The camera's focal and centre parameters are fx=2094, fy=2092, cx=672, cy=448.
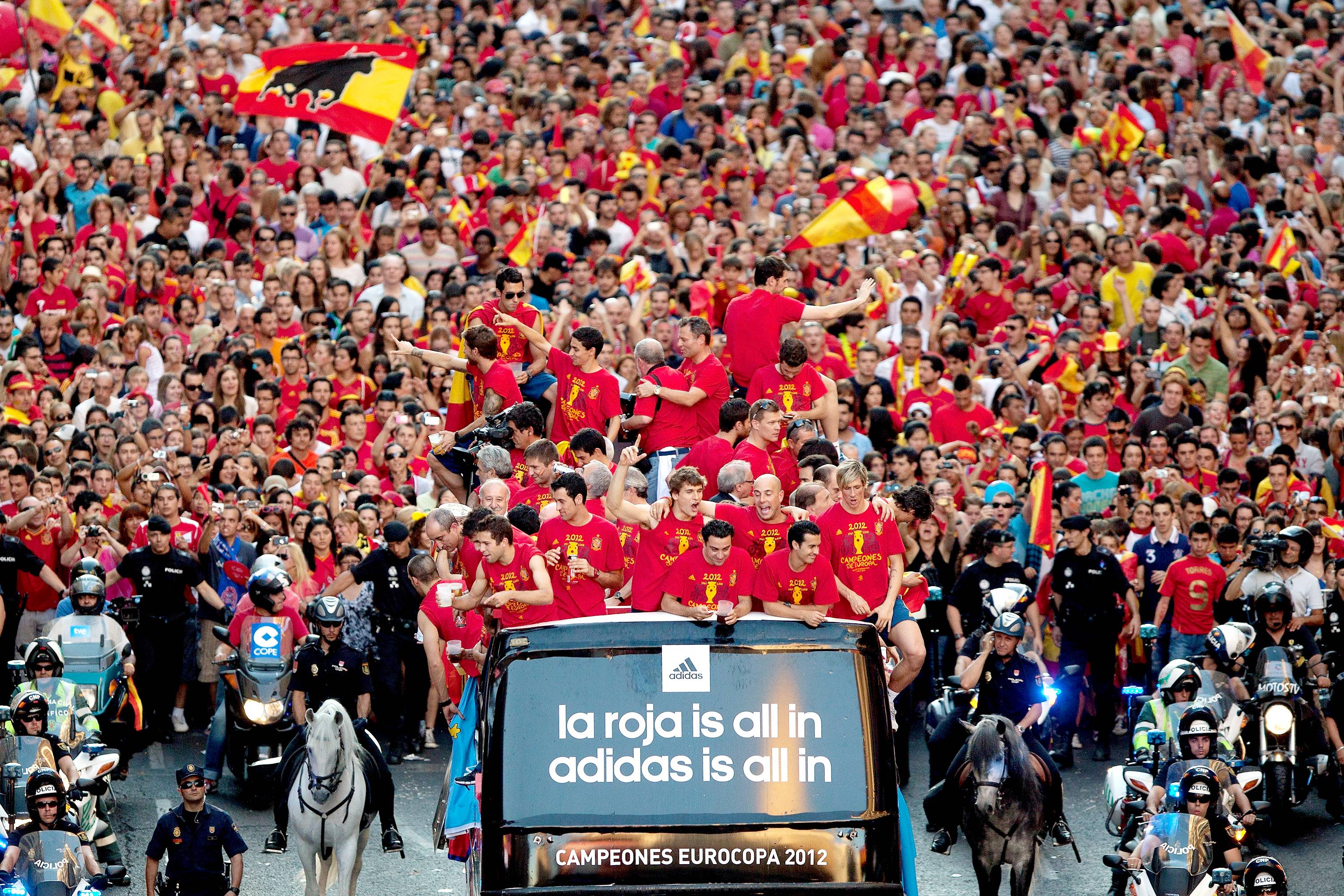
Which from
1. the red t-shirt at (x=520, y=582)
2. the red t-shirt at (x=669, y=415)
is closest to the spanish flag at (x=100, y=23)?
the red t-shirt at (x=669, y=415)

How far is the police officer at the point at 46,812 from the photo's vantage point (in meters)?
13.3

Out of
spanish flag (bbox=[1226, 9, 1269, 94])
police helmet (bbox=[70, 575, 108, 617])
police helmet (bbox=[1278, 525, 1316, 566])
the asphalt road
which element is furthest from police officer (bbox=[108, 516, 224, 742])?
spanish flag (bbox=[1226, 9, 1269, 94])

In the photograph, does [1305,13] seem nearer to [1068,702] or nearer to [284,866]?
[1068,702]

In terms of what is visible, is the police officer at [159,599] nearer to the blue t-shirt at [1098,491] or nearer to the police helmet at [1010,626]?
the police helmet at [1010,626]

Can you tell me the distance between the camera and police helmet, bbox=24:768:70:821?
13.3 metres

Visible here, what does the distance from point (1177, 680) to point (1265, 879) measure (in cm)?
289

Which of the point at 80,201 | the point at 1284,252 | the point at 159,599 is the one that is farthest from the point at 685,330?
the point at 1284,252

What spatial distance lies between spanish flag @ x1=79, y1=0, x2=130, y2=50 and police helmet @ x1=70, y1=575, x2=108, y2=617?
11.1m

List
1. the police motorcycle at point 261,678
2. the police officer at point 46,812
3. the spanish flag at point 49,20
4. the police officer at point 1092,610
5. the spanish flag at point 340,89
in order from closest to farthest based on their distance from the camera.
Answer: the police officer at point 46,812
the police motorcycle at point 261,678
the police officer at point 1092,610
the spanish flag at point 340,89
the spanish flag at point 49,20

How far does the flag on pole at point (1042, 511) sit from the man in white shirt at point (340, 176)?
30.0ft

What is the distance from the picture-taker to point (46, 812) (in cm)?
1329

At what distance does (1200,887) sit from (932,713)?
3.06m

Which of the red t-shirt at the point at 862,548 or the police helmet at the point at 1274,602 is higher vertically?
the red t-shirt at the point at 862,548

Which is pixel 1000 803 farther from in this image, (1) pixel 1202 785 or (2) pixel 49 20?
(2) pixel 49 20
